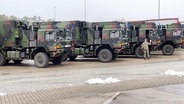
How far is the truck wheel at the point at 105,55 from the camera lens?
2368 cm

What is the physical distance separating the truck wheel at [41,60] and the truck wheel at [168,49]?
1238 centimetres

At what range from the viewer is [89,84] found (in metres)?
12.7

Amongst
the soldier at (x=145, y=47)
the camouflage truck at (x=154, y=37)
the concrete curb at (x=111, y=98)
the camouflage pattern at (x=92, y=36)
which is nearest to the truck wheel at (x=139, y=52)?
the camouflage truck at (x=154, y=37)

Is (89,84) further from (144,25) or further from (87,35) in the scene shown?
(144,25)

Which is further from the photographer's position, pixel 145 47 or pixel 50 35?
pixel 145 47

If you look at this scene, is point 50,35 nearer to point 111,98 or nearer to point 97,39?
point 97,39

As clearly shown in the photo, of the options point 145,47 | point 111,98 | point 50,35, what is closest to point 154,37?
point 145,47

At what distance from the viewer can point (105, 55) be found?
23.8 metres

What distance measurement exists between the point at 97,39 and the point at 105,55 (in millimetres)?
1283

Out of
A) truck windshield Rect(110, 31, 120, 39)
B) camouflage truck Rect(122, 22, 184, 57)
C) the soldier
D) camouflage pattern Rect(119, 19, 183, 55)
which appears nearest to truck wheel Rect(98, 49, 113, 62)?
truck windshield Rect(110, 31, 120, 39)

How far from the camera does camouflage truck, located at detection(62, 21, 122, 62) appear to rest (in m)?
23.6

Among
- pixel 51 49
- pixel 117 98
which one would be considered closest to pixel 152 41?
pixel 51 49

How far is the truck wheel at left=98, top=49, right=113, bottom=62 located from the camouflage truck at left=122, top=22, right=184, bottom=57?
3155mm

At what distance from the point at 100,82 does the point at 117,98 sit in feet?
11.7
